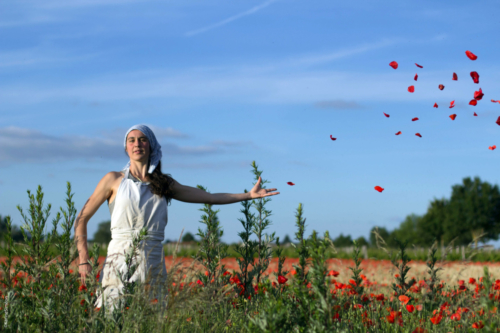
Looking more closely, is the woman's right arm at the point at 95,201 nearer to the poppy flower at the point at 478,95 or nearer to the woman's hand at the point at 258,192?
the woman's hand at the point at 258,192

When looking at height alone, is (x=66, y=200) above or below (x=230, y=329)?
above

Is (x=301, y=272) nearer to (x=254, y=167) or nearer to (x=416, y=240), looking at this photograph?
(x=254, y=167)

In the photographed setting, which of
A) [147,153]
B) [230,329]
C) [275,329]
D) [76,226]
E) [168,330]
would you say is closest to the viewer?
[275,329]

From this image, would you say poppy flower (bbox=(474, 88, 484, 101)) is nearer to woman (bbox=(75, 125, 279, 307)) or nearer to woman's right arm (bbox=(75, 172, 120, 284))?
woman (bbox=(75, 125, 279, 307))

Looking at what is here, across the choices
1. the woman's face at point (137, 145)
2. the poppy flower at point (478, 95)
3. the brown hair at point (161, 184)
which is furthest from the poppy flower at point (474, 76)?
the woman's face at point (137, 145)

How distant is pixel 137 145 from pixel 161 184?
480 millimetres

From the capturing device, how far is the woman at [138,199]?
4133 mm

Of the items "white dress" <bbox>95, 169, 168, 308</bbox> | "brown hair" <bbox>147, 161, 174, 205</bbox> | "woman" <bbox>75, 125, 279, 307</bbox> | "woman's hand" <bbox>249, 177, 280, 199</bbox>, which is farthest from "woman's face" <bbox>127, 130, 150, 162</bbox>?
"woman's hand" <bbox>249, 177, 280, 199</bbox>

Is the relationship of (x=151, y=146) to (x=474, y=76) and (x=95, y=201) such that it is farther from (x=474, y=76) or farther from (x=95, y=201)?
(x=474, y=76)

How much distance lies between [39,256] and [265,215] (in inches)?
91.4

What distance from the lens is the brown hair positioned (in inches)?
176

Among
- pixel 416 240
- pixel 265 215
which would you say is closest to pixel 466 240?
pixel 416 240

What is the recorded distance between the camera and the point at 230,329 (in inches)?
141

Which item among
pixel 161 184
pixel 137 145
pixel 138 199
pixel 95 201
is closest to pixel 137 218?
pixel 138 199
